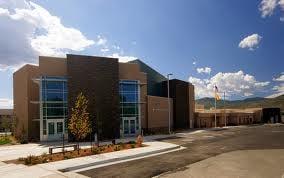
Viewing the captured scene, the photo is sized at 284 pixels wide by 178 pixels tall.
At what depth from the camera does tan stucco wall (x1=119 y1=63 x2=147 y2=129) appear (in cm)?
4369

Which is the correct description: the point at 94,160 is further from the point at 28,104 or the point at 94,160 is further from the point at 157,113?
the point at 157,113

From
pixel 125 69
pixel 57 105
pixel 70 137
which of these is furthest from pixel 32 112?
pixel 125 69

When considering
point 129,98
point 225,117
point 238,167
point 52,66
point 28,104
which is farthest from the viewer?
point 225,117

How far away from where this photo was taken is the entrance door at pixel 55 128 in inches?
1461

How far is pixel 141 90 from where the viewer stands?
48781 mm

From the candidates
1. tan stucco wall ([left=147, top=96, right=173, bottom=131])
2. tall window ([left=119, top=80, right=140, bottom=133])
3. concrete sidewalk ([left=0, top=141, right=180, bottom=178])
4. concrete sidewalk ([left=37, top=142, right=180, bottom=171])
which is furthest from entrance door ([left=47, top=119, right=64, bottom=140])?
tan stucco wall ([left=147, top=96, right=173, bottom=131])

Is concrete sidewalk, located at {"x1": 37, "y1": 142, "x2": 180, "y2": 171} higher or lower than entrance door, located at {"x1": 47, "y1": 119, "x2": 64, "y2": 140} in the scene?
lower

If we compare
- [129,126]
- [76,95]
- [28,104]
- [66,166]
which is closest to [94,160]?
[66,166]

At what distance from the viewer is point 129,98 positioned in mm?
43688

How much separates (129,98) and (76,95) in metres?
9.11

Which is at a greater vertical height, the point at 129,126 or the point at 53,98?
the point at 53,98

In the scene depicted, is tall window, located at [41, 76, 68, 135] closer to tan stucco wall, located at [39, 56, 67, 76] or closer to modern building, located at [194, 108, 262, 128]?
Answer: tan stucco wall, located at [39, 56, 67, 76]

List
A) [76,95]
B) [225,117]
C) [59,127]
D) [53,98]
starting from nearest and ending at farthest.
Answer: [76,95], [53,98], [59,127], [225,117]

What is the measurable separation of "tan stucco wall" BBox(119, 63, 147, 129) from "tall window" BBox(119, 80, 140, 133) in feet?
3.39
